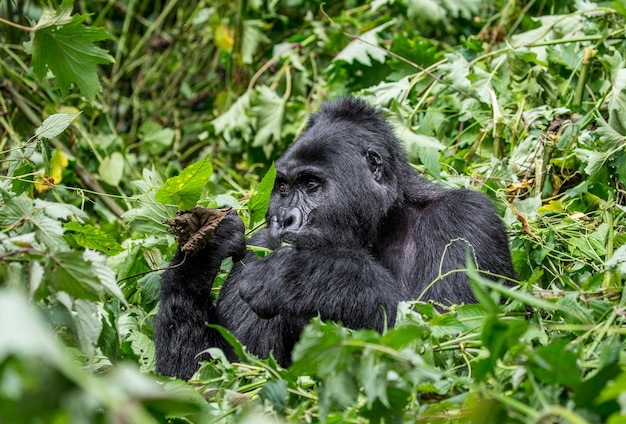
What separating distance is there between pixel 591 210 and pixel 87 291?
2.89 metres

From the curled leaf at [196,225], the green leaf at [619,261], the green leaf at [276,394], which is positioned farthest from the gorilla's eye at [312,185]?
the green leaf at [276,394]

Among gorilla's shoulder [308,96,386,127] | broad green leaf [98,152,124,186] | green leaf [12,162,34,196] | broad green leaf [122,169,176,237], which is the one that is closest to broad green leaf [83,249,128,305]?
green leaf [12,162,34,196]

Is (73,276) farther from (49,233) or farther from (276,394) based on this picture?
(276,394)

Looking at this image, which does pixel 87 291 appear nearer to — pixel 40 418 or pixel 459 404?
pixel 40 418

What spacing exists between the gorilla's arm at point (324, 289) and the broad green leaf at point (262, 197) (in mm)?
230

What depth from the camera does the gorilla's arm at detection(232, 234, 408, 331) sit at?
10.6 ft

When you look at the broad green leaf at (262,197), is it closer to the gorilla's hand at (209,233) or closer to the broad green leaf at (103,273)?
the gorilla's hand at (209,233)

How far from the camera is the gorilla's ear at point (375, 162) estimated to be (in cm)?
384

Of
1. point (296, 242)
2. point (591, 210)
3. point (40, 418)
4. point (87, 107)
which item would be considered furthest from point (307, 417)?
point (87, 107)

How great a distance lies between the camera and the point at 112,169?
5898 mm

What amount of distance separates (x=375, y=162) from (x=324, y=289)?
86 centimetres

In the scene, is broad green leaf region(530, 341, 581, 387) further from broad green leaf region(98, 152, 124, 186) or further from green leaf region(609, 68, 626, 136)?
broad green leaf region(98, 152, 124, 186)

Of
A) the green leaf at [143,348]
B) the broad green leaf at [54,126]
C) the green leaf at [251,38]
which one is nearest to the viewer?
the broad green leaf at [54,126]

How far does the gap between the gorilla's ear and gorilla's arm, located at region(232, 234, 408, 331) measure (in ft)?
1.96
